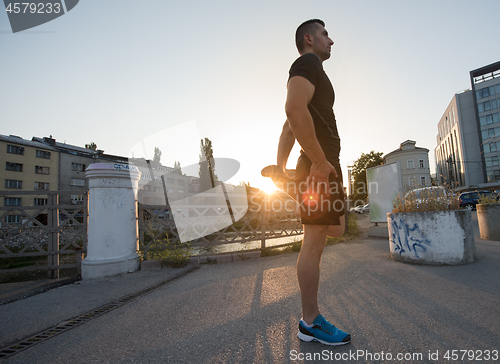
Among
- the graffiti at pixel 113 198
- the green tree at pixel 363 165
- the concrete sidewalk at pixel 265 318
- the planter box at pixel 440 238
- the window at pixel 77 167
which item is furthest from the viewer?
the window at pixel 77 167

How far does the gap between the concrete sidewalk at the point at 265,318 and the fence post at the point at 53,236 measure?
1033mm

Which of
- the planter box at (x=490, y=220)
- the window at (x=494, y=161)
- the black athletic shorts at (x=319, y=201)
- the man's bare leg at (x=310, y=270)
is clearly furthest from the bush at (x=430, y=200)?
the window at (x=494, y=161)

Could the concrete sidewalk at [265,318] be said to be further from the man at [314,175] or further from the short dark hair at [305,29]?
the short dark hair at [305,29]

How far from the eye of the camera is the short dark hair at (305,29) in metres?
2.08

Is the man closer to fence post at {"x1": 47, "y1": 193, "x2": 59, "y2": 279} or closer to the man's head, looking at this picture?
the man's head

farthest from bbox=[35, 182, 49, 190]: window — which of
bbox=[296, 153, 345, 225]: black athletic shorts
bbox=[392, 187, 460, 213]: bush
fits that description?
bbox=[296, 153, 345, 225]: black athletic shorts

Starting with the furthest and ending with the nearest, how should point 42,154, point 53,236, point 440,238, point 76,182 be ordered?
point 76,182 < point 42,154 < point 53,236 < point 440,238

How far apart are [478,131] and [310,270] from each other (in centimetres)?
5701

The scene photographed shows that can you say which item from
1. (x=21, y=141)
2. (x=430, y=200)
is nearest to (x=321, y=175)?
(x=430, y=200)

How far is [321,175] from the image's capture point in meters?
1.76

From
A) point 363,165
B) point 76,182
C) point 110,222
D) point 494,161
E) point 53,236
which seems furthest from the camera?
point 76,182

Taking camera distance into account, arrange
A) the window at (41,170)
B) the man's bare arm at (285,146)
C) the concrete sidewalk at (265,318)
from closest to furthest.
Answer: the concrete sidewalk at (265,318)
the man's bare arm at (285,146)
the window at (41,170)

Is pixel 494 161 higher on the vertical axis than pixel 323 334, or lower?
higher

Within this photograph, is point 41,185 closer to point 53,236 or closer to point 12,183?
point 12,183
